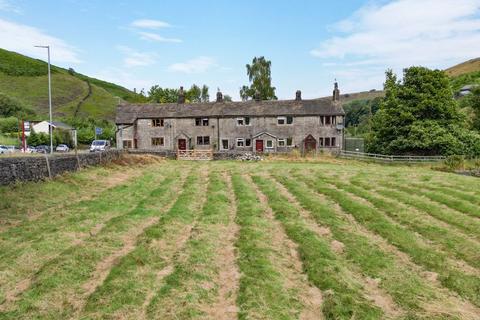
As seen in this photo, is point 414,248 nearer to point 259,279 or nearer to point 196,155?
point 259,279

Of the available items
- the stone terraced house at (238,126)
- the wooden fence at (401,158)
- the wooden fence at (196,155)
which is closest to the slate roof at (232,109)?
the stone terraced house at (238,126)

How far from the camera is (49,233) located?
1159 cm

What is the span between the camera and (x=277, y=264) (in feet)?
31.1

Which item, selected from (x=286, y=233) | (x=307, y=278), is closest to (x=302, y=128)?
(x=286, y=233)

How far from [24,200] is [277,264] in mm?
11235

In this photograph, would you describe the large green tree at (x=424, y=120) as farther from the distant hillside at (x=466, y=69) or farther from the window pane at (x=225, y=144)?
the distant hillside at (x=466, y=69)

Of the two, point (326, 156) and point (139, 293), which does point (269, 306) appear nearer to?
point (139, 293)

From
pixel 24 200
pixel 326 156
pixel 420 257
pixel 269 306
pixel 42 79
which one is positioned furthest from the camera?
pixel 42 79

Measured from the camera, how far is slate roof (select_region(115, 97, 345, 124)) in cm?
5172

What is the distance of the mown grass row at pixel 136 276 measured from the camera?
23.1 ft

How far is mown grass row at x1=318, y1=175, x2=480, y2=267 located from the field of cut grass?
0.04 meters

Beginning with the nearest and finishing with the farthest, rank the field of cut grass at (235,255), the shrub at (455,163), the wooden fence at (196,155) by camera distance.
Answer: the field of cut grass at (235,255), the shrub at (455,163), the wooden fence at (196,155)

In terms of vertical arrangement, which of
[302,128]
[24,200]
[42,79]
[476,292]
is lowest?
[476,292]

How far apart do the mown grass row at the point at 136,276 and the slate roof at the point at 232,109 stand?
4011 cm
